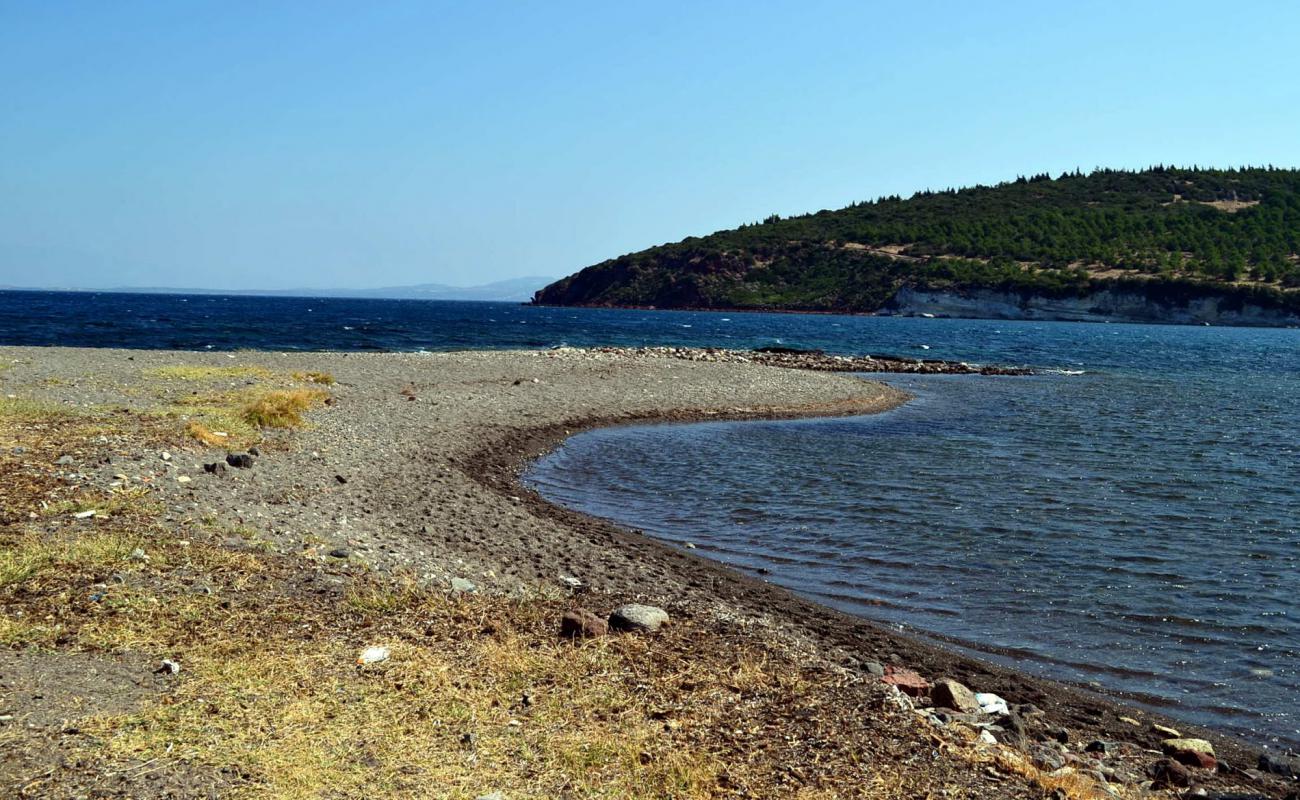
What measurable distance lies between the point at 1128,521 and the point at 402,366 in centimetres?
2910

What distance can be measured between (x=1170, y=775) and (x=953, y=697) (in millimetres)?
1714

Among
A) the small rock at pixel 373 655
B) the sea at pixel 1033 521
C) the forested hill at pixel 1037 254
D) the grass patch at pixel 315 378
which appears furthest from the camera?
the forested hill at pixel 1037 254

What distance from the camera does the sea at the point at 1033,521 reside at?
34.8ft

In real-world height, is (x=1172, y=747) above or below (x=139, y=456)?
below

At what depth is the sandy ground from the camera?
10031 mm

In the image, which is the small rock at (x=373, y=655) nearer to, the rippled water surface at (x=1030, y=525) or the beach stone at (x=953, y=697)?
the beach stone at (x=953, y=697)

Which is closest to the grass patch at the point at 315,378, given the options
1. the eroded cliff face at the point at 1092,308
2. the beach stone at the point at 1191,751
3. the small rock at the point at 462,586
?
the small rock at the point at 462,586

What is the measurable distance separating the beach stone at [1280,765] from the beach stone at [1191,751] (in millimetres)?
389

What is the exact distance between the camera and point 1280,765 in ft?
25.8

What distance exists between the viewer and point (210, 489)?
13000mm

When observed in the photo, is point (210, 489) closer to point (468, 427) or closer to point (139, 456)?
point (139, 456)

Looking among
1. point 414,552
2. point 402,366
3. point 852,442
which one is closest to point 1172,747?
point 414,552

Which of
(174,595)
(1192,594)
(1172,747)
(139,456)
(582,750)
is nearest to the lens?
(582,750)

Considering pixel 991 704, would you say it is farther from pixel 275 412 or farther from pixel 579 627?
pixel 275 412
